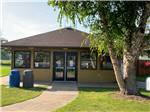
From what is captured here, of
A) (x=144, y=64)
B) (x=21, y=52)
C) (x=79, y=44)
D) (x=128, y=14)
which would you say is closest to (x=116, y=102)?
(x=128, y=14)

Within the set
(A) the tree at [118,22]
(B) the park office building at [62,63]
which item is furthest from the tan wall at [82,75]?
(A) the tree at [118,22]

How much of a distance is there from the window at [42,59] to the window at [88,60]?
262 cm

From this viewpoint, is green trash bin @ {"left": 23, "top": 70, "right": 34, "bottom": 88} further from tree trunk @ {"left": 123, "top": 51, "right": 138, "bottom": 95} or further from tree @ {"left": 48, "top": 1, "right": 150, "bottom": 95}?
tree trunk @ {"left": 123, "top": 51, "right": 138, "bottom": 95}

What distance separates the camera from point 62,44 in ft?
79.0

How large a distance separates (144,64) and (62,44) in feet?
53.6

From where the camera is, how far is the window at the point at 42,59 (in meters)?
24.8

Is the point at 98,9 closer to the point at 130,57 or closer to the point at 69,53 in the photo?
the point at 130,57

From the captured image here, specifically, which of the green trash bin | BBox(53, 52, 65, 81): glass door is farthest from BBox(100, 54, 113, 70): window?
the green trash bin

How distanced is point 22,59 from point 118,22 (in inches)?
419

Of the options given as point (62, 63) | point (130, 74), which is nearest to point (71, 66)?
point (62, 63)

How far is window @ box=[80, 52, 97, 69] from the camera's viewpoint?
24.8m

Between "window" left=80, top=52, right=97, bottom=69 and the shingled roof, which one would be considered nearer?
the shingled roof

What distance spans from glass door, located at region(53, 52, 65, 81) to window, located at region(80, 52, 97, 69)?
1.47 metres

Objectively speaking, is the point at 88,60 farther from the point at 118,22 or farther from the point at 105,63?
the point at 118,22
